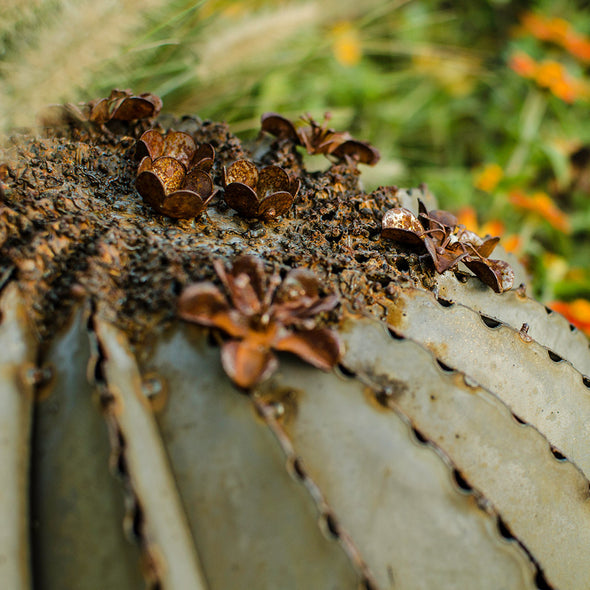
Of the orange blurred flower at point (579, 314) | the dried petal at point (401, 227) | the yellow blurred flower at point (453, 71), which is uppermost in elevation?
the dried petal at point (401, 227)

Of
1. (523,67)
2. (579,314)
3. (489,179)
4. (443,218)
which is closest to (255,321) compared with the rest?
(443,218)

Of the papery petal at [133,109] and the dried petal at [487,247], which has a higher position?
the papery petal at [133,109]

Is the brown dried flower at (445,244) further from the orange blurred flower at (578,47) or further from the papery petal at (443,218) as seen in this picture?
the orange blurred flower at (578,47)

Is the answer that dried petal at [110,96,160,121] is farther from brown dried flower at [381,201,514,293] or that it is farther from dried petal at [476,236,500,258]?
dried petal at [476,236,500,258]

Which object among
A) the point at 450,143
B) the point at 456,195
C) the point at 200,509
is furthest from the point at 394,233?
the point at 450,143

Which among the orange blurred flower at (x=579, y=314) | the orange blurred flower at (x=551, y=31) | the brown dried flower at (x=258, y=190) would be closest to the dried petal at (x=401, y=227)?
the brown dried flower at (x=258, y=190)

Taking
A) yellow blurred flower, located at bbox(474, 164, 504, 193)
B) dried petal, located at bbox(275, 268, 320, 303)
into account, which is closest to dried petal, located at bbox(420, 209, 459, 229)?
dried petal, located at bbox(275, 268, 320, 303)

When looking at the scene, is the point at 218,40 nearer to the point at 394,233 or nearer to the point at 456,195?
the point at 394,233

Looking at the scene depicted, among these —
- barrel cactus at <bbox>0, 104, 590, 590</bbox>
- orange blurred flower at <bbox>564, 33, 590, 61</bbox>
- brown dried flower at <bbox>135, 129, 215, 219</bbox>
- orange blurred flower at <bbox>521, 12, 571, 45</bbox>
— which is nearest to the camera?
barrel cactus at <bbox>0, 104, 590, 590</bbox>
